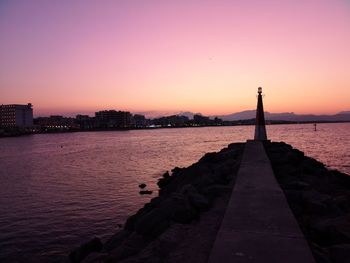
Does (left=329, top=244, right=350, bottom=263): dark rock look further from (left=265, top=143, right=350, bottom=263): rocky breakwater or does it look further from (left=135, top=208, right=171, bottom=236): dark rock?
(left=135, top=208, right=171, bottom=236): dark rock

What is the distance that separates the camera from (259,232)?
5.43m

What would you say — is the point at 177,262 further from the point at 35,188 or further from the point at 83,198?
the point at 35,188

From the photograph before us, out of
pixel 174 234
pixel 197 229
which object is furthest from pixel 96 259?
pixel 197 229

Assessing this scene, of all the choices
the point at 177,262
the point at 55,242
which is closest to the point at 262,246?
the point at 177,262

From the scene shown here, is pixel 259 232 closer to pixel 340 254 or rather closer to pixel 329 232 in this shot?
pixel 340 254

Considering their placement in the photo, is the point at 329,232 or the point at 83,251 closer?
the point at 329,232

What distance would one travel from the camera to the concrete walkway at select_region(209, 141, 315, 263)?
4.57 metres

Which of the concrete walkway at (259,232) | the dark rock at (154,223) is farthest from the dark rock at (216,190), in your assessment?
the dark rock at (154,223)

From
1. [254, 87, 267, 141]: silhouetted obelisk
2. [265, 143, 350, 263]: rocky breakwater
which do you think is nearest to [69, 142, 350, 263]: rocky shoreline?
[265, 143, 350, 263]: rocky breakwater

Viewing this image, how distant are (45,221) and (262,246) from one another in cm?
1217

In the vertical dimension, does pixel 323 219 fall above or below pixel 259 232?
below

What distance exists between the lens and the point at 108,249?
9.02 metres

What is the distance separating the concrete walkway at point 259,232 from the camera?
457 centimetres

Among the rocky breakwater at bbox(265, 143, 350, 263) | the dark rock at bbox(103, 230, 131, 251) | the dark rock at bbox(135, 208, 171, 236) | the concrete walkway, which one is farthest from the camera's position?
the dark rock at bbox(103, 230, 131, 251)
